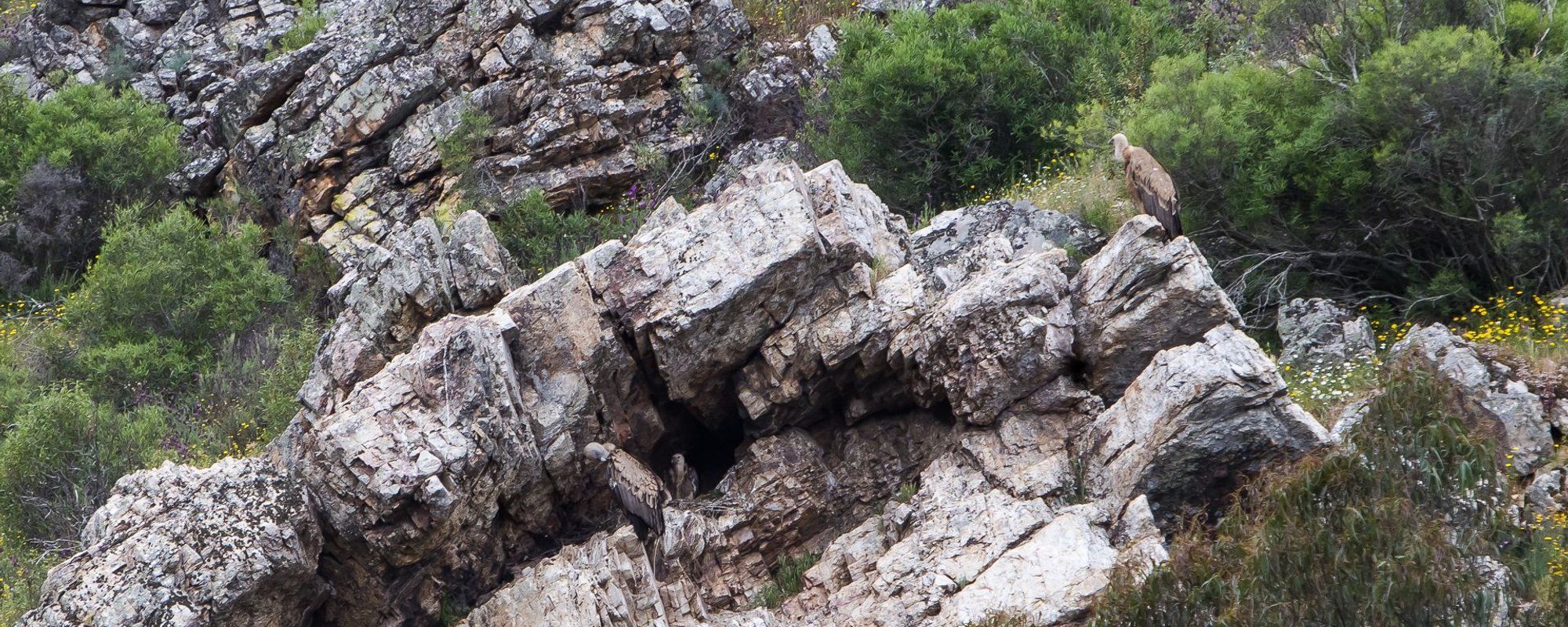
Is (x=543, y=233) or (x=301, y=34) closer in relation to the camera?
(x=543, y=233)

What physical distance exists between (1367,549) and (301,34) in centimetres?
1732

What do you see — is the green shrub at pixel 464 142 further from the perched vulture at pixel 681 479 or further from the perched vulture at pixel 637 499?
the perched vulture at pixel 637 499

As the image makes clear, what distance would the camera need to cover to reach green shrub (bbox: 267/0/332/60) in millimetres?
20406

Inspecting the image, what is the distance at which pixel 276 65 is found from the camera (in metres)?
18.7

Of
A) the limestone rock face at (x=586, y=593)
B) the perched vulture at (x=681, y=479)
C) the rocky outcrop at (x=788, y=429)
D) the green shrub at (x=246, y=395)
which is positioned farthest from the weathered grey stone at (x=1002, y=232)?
the green shrub at (x=246, y=395)

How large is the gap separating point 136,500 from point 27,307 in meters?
10.8

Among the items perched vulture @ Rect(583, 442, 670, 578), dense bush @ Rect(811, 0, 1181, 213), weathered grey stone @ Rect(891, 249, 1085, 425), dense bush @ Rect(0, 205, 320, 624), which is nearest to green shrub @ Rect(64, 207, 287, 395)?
dense bush @ Rect(0, 205, 320, 624)

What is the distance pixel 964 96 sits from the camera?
17.2 m

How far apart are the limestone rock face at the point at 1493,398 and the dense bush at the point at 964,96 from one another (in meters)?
7.26

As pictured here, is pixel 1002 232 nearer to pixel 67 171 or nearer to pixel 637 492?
pixel 637 492

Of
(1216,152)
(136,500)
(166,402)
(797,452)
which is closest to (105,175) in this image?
(166,402)

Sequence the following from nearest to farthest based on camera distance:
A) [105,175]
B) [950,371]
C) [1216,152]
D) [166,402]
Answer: [950,371], [1216,152], [166,402], [105,175]

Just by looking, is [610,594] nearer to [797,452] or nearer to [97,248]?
[797,452]

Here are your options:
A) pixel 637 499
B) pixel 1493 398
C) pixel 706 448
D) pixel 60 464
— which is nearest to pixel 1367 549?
pixel 1493 398
